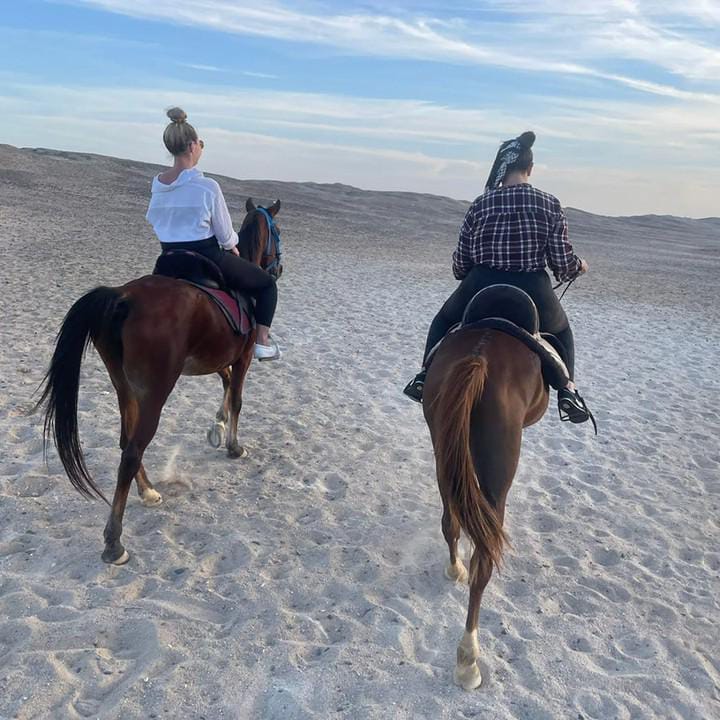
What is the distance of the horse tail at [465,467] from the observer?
3225 mm

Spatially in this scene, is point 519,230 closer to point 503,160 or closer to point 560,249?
point 560,249

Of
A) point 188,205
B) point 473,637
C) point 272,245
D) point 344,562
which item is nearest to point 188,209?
A: point 188,205

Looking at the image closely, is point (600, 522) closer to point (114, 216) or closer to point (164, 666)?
point (164, 666)

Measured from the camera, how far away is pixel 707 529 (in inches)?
205

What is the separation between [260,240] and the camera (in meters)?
5.78

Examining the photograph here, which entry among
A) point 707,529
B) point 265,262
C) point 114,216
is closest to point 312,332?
point 265,262

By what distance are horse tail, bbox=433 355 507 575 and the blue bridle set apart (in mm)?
3075

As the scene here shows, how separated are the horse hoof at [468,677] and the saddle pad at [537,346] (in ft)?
5.44

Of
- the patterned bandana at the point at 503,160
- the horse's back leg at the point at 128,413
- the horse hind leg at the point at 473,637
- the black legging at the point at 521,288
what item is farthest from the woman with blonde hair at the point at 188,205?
the horse hind leg at the point at 473,637

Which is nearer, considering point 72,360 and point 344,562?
→ point 72,360

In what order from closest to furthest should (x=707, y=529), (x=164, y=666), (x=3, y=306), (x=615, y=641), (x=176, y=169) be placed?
(x=164, y=666) < (x=615, y=641) < (x=176, y=169) < (x=707, y=529) < (x=3, y=306)

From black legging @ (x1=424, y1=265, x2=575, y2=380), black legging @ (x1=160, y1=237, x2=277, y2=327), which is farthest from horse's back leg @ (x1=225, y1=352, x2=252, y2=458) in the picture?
black legging @ (x1=424, y1=265, x2=575, y2=380)

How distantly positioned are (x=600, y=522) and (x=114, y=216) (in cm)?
2293

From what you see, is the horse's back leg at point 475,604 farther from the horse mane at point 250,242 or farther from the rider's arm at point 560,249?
the horse mane at point 250,242
